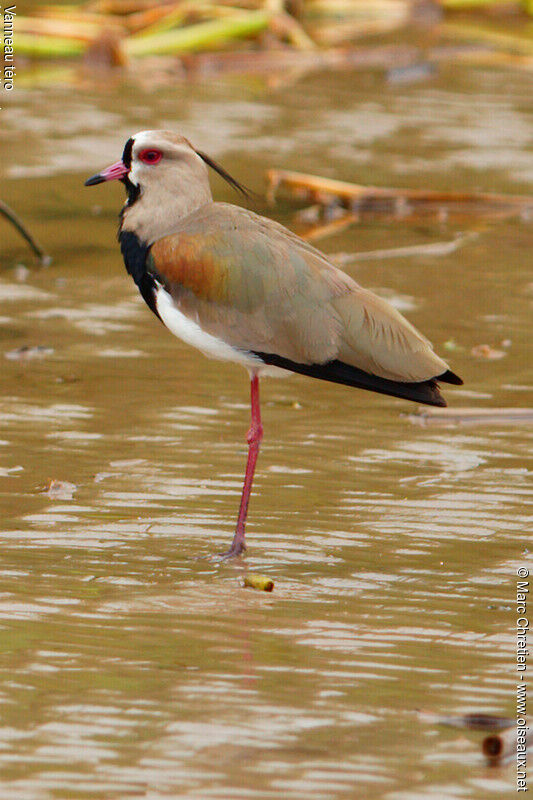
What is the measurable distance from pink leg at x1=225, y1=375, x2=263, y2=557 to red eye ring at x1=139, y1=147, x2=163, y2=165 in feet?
3.02

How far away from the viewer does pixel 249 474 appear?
19.6 feet

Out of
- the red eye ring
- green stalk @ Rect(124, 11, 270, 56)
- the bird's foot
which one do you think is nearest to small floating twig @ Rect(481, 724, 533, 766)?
the bird's foot

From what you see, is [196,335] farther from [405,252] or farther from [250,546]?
[405,252]

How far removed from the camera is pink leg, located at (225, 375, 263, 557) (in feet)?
18.6

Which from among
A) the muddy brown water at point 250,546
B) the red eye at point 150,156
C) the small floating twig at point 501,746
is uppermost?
the red eye at point 150,156

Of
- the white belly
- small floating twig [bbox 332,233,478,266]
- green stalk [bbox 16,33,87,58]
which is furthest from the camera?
green stalk [bbox 16,33,87,58]

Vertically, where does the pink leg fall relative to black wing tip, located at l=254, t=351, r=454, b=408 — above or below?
below

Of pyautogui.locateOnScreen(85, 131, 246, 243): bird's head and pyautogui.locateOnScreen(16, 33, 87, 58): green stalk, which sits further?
pyautogui.locateOnScreen(16, 33, 87, 58): green stalk

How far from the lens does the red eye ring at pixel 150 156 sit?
240 inches

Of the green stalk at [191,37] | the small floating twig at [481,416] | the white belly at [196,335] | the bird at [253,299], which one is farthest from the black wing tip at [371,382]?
the green stalk at [191,37]

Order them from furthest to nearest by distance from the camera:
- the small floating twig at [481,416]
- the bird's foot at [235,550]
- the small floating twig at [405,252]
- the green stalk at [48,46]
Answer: the green stalk at [48,46] → the small floating twig at [405,252] → the small floating twig at [481,416] → the bird's foot at [235,550]

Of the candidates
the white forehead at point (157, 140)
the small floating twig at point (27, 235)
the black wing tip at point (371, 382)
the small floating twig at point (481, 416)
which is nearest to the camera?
the black wing tip at point (371, 382)

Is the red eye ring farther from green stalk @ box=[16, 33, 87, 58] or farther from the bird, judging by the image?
green stalk @ box=[16, 33, 87, 58]

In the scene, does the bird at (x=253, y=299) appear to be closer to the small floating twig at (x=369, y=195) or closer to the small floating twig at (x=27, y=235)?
the small floating twig at (x=27, y=235)
